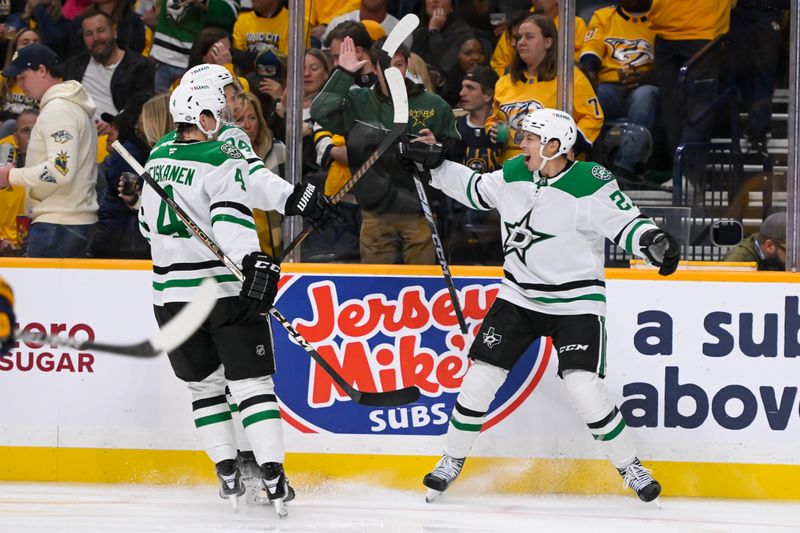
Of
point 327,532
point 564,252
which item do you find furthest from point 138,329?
point 564,252

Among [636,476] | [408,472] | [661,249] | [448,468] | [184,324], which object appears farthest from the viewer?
[408,472]

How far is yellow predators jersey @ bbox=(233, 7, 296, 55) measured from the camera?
14.2ft

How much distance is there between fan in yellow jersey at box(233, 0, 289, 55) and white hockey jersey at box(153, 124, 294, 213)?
Result: 0.60 meters

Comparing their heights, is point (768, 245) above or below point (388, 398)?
above

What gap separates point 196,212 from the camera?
3789 mm

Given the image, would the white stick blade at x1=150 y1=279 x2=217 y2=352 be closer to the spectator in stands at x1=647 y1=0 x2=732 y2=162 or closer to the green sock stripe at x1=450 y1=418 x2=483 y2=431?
the green sock stripe at x1=450 y1=418 x2=483 y2=431

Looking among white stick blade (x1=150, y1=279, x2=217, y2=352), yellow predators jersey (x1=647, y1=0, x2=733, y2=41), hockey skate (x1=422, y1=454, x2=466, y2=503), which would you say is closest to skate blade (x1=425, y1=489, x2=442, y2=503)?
hockey skate (x1=422, y1=454, x2=466, y2=503)

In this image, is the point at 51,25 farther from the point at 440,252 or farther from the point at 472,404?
the point at 472,404

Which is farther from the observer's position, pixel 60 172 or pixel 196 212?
pixel 60 172

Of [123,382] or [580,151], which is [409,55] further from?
[123,382]

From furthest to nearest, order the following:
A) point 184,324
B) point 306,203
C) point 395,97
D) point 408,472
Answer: point 408,472 → point 395,97 → point 306,203 → point 184,324

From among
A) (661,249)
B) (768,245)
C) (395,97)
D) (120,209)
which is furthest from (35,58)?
(768,245)

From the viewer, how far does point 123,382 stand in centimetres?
431

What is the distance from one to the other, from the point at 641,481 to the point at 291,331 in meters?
1.26
